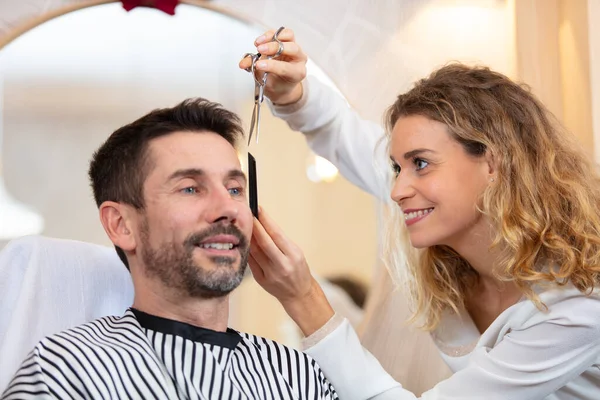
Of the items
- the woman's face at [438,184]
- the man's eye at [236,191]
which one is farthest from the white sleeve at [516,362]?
the man's eye at [236,191]

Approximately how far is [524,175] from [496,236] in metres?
0.15

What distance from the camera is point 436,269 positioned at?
200cm

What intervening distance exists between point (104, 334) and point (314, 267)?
87 centimetres

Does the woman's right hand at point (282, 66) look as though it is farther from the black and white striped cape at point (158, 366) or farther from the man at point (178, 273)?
the black and white striped cape at point (158, 366)

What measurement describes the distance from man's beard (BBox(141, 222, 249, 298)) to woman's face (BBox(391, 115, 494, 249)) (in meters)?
0.47

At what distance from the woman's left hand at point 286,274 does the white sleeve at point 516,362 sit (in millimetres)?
69

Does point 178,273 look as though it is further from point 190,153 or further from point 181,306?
point 190,153

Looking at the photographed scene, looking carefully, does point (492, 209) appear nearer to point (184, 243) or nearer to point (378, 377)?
point (378, 377)

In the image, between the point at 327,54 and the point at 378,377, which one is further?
the point at 327,54

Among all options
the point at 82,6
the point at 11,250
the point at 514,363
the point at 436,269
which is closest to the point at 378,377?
the point at 514,363

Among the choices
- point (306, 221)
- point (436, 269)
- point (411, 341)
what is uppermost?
point (306, 221)

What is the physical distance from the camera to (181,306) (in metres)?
1.45

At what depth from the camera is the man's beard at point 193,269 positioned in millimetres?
1406

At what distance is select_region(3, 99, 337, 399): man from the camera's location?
1341 millimetres
